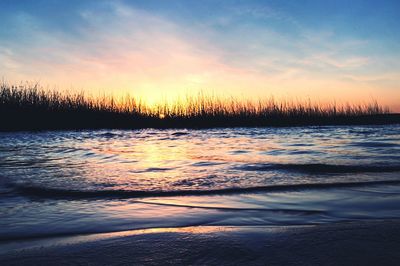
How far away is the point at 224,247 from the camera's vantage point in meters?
1.41

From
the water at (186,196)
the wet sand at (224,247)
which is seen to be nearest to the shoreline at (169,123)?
the water at (186,196)

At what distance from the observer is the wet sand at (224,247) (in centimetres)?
126

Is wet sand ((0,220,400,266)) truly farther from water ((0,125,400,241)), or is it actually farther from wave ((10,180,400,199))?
wave ((10,180,400,199))

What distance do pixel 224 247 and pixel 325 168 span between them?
10.3 ft

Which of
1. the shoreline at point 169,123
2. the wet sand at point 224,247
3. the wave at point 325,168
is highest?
the shoreline at point 169,123

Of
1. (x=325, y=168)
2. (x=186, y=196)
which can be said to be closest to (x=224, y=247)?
(x=186, y=196)

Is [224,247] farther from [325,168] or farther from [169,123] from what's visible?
[169,123]

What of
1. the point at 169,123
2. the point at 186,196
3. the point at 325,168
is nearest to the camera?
the point at 186,196

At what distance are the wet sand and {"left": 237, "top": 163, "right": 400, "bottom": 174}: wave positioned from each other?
2.36 metres

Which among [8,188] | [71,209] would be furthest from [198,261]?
[8,188]

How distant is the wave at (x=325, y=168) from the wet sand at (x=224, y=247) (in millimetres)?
2360

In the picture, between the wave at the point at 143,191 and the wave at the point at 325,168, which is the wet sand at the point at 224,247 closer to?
the wave at the point at 143,191

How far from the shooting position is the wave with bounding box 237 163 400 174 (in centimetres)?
398

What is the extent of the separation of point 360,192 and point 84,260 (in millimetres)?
2212
